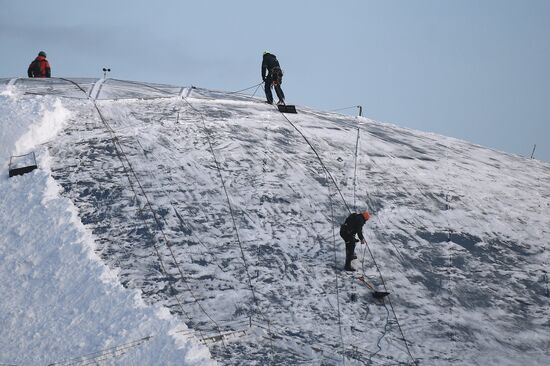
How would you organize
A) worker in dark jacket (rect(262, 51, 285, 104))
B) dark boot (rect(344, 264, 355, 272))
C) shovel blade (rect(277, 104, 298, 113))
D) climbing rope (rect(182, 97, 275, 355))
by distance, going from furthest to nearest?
shovel blade (rect(277, 104, 298, 113)) < worker in dark jacket (rect(262, 51, 285, 104)) < dark boot (rect(344, 264, 355, 272)) < climbing rope (rect(182, 97, 275, 355))

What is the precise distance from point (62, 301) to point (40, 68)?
45.0 ft

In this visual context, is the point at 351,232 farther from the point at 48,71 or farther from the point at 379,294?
the point at 48,71

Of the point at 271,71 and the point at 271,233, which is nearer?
the point at 271,233

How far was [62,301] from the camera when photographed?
37.8 ft

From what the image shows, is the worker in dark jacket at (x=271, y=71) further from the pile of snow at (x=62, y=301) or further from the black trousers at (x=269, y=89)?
the pile of snow at (x=62, y=301)

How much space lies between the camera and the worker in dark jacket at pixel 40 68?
23156 millimetres

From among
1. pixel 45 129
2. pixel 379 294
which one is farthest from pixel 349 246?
pixel 45 129

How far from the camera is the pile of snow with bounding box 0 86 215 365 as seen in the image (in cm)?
1052

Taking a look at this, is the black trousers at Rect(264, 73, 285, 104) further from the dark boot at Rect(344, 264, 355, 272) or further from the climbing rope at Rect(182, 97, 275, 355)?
the dark boot at Rect(344, 264, 355, 272)

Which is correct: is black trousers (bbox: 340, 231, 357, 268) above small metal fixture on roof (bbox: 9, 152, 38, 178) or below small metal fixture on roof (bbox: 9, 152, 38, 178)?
below

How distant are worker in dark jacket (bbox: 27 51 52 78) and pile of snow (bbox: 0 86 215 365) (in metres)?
9.05

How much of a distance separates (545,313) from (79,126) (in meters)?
11.6

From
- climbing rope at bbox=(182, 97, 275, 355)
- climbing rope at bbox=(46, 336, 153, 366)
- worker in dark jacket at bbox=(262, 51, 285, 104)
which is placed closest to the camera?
climbing rope at bbox=(46, 336, 153, 366)

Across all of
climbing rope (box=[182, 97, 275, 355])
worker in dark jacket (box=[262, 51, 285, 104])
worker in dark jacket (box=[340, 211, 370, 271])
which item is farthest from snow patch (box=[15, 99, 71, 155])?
worker in dark jacket (box=[340, 211, 370, 271])
